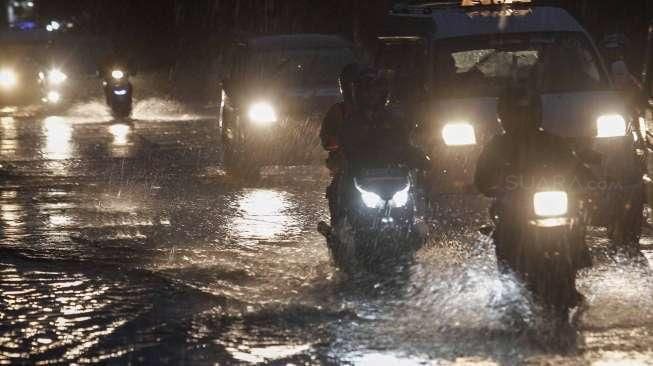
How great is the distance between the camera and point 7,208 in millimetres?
14031

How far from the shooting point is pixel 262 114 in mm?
16922

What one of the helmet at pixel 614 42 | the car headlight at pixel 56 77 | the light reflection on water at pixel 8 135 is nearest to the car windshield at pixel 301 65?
the light reflection on water at pixel 8 135

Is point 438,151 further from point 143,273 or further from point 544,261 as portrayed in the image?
point 544,261

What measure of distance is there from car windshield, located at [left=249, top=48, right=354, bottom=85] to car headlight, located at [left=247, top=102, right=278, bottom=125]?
0.70 m

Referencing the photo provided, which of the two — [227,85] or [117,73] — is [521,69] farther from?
[117,73]

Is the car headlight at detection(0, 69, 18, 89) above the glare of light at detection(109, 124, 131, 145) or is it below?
above

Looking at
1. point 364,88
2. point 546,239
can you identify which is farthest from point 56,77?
point 546,239

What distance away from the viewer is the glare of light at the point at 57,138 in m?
20.4

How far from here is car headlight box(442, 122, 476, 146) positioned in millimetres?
11641

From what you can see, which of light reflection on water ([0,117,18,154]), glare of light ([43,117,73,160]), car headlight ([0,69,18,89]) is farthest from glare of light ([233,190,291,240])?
car headlight ([0,69,18,89])

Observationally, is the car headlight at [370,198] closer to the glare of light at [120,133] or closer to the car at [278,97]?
the car at [278,97]

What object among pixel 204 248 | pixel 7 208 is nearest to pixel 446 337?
pixel 204 248

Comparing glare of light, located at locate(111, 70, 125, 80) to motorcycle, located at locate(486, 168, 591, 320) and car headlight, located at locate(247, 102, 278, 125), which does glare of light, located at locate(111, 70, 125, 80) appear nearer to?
car headlight, located at locate(247, 102, 278, 125)

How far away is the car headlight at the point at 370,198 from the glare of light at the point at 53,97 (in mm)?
25786
